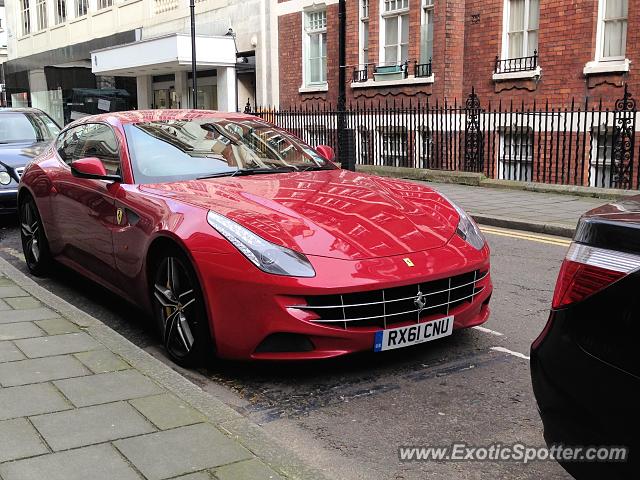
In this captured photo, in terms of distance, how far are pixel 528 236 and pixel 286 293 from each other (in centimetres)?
593

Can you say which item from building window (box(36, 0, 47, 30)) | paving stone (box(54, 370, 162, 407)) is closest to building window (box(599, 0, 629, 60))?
paving stone (box(54, 370, 162, 407))

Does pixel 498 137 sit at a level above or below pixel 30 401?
above

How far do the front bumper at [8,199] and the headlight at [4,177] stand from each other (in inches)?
3.0

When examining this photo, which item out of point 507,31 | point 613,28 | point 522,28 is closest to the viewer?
point 613,28

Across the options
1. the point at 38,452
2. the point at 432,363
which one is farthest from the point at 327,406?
the point at 38,452

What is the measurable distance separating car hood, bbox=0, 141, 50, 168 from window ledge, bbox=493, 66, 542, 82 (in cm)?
987

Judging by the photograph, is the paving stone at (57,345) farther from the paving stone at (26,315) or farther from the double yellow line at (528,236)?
the double yellow line at (528,236)

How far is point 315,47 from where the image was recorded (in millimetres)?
21047

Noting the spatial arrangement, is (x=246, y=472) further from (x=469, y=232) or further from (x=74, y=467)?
(x=469, y=232)

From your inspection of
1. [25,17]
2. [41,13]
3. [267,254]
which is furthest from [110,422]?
[25,17]

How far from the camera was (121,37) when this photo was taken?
2977 centimetres

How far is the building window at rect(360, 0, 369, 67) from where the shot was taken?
18.9 m

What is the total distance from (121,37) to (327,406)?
28.9 meters

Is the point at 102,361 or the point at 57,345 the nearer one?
the point at 102,361
